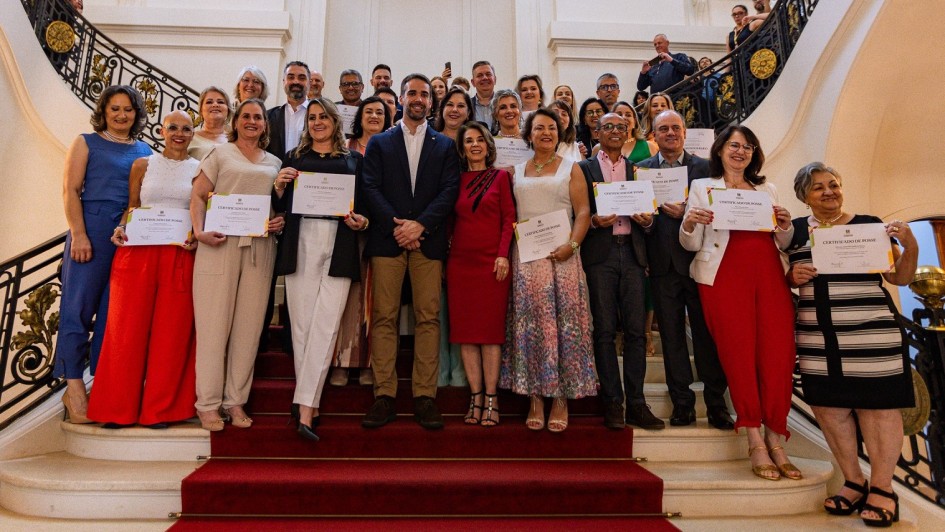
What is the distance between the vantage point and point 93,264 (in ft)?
9.63

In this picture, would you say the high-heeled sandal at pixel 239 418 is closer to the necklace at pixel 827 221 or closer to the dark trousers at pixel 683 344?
the dark trousers at pixel 683 344

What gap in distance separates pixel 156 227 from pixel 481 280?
1764 mm

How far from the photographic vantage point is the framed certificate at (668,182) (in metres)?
3.11

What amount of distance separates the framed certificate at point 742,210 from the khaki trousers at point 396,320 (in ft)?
4.92

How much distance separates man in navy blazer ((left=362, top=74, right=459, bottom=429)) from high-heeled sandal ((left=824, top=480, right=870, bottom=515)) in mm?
1909

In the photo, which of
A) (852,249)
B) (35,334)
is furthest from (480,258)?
Answer: (35,334)

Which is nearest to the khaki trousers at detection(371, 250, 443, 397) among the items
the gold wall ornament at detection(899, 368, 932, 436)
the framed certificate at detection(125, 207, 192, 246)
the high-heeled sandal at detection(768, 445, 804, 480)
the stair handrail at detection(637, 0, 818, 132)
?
the framed certificate at detection(125, 207, 192, 246)

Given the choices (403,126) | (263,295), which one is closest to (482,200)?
(403,126)

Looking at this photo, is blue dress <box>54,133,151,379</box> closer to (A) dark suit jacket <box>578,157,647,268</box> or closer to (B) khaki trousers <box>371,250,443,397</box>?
(B) khaki trousers <box>371,250,443,397</box>

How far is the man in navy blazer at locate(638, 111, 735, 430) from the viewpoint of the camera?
3006mm

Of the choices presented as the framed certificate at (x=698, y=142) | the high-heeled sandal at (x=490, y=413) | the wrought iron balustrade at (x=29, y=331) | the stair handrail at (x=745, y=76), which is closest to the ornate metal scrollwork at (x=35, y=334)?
the wrought iron balustrade at (x=29, y=331)

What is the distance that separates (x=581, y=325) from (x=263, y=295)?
68.1 inches

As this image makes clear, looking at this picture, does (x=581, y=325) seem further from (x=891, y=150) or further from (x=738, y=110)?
(x=891, y=150)

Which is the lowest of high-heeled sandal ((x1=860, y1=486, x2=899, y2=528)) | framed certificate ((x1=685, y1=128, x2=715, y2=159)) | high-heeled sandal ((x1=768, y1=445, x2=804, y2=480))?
high-heeled sandal ((x1=860, y1=486, x2=899, y2=528))
